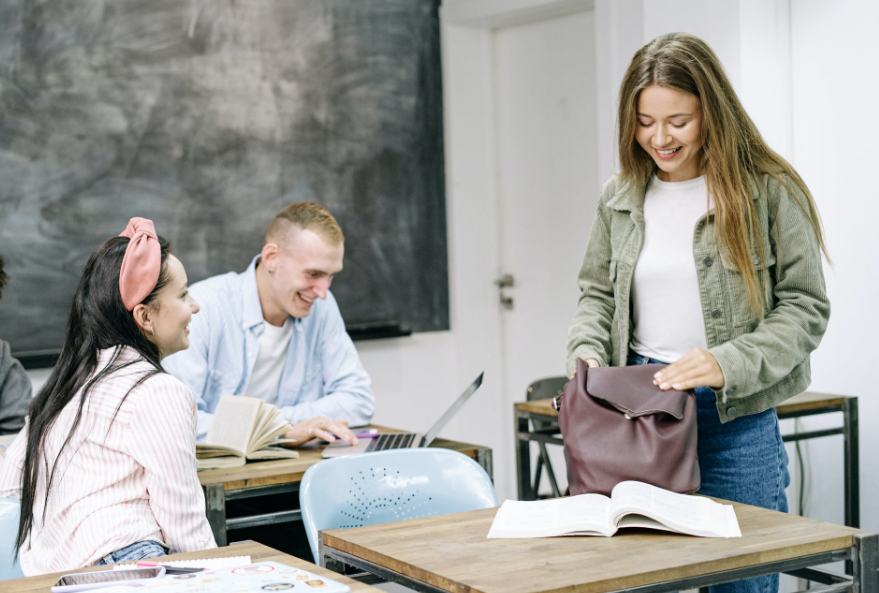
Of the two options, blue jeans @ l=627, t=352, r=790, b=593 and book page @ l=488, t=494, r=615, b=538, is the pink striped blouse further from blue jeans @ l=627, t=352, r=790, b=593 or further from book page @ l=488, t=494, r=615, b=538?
blue jeans @ l=627, t=352, r=790, b=593

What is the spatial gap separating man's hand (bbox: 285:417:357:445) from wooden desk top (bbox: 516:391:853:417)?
2.93 ft

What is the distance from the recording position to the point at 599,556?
1.46 m

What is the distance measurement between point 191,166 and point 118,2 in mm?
652

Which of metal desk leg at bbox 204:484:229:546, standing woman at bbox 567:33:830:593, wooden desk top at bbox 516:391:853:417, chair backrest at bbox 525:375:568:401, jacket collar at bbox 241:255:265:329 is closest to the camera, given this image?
standing woman at bbox 567:33:830:593

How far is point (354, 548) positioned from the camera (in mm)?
1609

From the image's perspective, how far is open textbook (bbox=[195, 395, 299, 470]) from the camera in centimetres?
243

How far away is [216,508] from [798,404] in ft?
6.26

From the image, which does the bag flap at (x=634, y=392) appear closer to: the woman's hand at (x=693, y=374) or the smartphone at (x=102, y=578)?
the woman's hand at (x=693, y=374)

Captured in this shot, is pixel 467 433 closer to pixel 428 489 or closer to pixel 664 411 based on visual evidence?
pixel 428 489

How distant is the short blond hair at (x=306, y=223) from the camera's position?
2988mm

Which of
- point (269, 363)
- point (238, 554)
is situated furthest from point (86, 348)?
point (269, 363)

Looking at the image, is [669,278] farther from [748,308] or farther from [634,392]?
[634,392]

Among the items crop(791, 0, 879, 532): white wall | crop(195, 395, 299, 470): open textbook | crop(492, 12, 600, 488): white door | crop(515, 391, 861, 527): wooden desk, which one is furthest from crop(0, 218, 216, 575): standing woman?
crop(492, 12, 600, 488): white door

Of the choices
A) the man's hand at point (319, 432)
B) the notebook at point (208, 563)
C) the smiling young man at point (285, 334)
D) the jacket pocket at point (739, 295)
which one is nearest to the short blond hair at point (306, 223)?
the smiling young man at point (285, 334)
